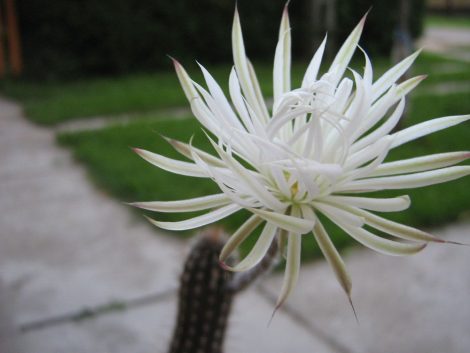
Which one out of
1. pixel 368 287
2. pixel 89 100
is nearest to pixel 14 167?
pixel 89 100

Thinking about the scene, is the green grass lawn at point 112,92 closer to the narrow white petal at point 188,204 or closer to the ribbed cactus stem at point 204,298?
the ribbed cactus stem at point 204,298

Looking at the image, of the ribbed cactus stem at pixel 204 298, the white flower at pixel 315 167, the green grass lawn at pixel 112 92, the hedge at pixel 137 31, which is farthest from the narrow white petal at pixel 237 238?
the hedge at pixel 137 31

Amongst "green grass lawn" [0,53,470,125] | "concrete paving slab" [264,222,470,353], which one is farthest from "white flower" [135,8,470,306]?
"green grass lawn" [0,53,470,125]

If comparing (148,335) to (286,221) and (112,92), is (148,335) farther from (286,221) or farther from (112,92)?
(112,92)

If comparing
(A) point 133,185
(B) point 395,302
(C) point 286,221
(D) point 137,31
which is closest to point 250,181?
(C) point 286,221

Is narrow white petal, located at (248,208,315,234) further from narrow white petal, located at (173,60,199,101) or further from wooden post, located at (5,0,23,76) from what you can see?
wooden post, located at (5,0,23,76)
